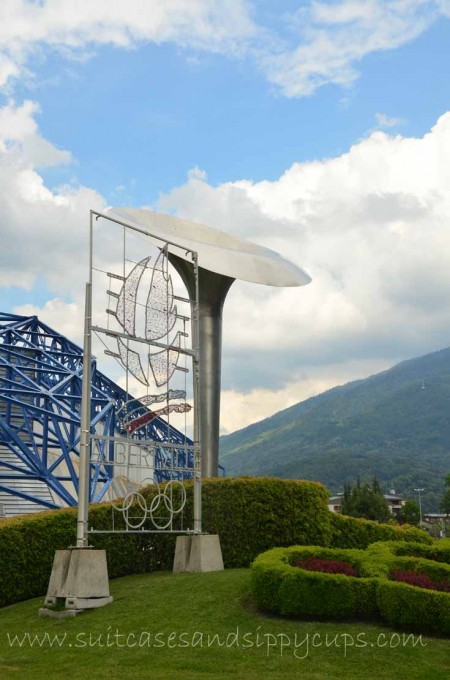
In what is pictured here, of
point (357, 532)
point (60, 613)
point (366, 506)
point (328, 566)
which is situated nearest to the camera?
point (328, 566)

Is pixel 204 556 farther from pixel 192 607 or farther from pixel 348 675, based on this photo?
pixel 348 675

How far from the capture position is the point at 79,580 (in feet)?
46.2

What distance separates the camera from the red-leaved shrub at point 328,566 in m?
13.3

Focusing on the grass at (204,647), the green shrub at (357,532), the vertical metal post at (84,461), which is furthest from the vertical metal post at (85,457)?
the green shrub at (357,532)

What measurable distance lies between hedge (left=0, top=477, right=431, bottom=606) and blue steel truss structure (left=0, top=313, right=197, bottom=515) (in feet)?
22.3

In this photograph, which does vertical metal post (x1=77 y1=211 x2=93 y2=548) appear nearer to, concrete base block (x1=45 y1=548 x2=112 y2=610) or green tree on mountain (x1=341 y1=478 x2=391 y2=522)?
concrete base block (x1=45 y1=548 x2=112 y2=610)

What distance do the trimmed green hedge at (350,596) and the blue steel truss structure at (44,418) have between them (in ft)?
43.3

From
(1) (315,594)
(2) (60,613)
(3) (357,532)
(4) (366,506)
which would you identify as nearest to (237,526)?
(3) (357,532)

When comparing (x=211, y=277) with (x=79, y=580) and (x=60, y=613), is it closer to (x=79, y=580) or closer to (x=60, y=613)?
(x=79, y=580)

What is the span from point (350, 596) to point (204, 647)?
8.23 feet

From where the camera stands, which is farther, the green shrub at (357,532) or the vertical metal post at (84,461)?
the green shrub at (357,532)

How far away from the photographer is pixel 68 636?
12367 mm

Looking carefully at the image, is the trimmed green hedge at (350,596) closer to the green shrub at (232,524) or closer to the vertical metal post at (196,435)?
the vertical metal post at (196,435)

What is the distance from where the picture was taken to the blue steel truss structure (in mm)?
31859
